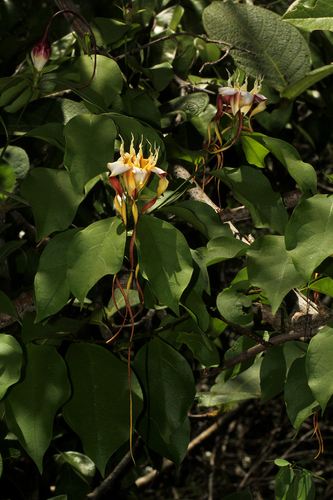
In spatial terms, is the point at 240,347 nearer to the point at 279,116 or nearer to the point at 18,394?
the point at 18,394

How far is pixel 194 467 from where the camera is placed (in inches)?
60.6

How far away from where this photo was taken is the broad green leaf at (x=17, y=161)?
63 cm

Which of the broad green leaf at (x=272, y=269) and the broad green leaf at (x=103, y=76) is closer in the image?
the broad green leaf at (x=272, y=269)

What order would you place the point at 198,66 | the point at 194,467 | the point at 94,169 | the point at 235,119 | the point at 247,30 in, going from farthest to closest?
the point at 194,467 → the point at 198,66 → the point at 247,30 → the point at 235,119 → the point at 94,169

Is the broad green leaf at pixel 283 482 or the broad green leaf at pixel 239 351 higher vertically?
the broad green leaf at pixel 239 351

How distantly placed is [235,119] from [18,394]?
0.41 metres

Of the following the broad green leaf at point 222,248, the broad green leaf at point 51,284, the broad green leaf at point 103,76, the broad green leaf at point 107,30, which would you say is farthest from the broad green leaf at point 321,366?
the broad green leaf at point 107,30

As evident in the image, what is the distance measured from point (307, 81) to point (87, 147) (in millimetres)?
415

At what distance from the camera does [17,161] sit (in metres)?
0.63

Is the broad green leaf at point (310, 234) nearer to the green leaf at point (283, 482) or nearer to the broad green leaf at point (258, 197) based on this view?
the broad green leaf at point (258, 197)

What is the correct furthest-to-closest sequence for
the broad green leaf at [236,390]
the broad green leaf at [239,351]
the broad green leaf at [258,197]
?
the broad green leaf at [236,390]
the broad green leaf at [239,351]
the broad green leaf at [258,197]

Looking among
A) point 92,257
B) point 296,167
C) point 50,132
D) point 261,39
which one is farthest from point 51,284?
point 261,39

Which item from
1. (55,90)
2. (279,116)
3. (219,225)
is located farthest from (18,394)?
(279,116)

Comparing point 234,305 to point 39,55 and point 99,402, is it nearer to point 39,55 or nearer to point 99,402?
point 99,402
